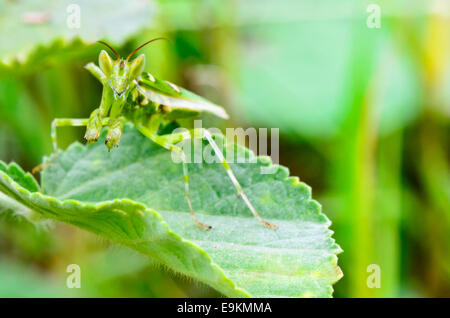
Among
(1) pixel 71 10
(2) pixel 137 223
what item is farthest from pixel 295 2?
(2) pixel 137 223

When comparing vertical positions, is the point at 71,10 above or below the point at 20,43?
above

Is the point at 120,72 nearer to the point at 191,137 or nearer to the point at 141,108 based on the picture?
the point at 141,108

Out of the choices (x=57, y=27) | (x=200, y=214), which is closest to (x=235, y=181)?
(x=200, y=214)

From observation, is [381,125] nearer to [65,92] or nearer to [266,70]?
[266,70]
